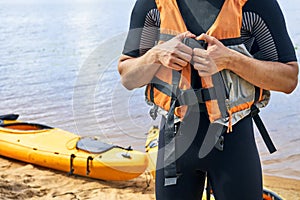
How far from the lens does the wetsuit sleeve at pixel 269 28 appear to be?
5.69 ft

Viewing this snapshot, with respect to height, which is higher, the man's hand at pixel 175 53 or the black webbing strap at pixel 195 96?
the man's hand at pixel 175 53

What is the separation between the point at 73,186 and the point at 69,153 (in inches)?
15.9

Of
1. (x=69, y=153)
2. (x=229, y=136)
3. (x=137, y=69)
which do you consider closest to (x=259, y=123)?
(x=229, y=136)

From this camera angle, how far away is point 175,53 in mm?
1741

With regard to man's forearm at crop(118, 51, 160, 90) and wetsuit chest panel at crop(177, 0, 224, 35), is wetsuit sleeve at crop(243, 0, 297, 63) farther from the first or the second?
man's forearm at crop(118, 51, 160, 90)

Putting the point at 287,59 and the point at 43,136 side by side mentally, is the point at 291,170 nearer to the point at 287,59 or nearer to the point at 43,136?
the point at 43,136

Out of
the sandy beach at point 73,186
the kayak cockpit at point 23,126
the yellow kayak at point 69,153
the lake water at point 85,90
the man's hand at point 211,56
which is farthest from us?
the kayak cockpit at point 23,126

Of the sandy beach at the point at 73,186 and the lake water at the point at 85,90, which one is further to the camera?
the sandy beach at the point at 73,186

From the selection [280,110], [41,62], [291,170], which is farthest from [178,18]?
[41,62]

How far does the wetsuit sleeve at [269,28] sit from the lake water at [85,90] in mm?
530

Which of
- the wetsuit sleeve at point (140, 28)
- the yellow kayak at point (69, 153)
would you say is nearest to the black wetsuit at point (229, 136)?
the wetsuit sleeve at point (140, 28)

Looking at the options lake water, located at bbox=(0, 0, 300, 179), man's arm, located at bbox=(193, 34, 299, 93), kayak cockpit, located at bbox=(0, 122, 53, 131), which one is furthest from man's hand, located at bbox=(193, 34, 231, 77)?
kayak cockpit, located at bbox=(0, 122, 53, 131)

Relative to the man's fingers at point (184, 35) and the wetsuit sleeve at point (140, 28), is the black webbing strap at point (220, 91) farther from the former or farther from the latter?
the wetsuit sleeve at point (140, 28)

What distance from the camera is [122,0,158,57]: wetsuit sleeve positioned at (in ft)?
6.19
